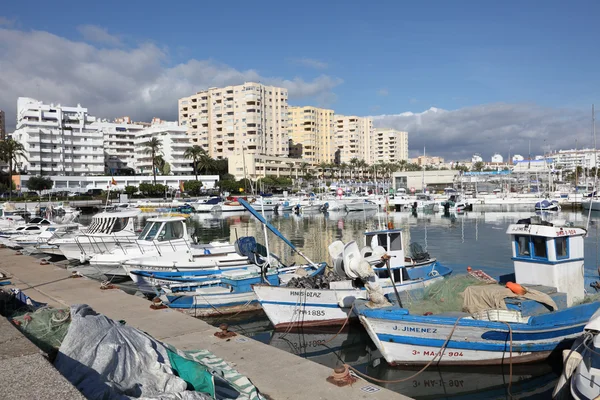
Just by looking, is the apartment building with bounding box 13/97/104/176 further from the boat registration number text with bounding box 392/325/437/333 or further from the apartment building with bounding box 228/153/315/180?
the boat registration number text with bounding box 392/325/437/333

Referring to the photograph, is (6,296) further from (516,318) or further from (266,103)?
(266,103)

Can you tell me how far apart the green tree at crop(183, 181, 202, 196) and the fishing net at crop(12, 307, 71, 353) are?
99877 mm

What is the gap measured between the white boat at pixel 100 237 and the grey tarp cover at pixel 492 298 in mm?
19977

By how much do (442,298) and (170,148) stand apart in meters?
123

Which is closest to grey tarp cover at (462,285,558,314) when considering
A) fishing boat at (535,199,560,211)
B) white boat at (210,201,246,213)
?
fishing boat at (535,199,560,211)

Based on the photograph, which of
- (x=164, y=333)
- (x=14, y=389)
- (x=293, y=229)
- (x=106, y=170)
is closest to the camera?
(x=14, y=389)

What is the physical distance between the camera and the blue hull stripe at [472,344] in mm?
11195

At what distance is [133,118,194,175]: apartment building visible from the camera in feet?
422

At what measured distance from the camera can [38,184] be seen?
9250 centimetres

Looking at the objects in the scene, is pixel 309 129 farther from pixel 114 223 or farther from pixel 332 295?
pixel 332 295

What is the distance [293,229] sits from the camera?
54.7 meters

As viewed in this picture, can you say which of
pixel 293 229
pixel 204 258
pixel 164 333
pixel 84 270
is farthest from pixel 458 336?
pixel 293 229

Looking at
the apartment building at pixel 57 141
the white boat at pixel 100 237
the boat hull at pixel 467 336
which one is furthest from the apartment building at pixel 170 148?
the boat hull at pixel 467 336

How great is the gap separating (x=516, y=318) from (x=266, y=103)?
447ft
